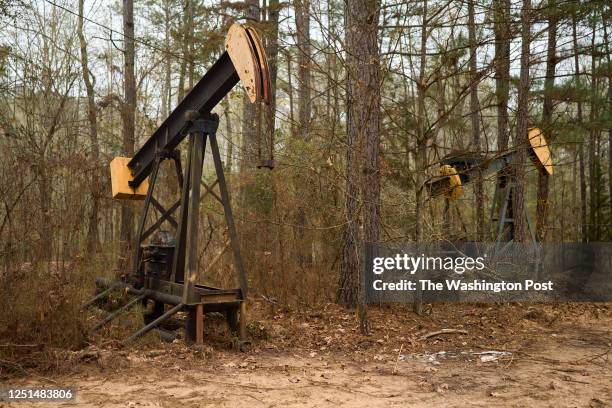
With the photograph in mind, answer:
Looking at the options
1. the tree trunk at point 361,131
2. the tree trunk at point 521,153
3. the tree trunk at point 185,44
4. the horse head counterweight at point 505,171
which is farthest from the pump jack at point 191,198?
the tree trunk at point 185,44

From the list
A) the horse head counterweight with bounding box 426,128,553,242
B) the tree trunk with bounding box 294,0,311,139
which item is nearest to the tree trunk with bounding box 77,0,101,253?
the tree trunk with bounding box 294,0,311,139

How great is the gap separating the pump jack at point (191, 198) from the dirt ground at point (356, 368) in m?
0.56

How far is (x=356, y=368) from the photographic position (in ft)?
20.8

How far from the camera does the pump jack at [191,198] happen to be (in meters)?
6.85

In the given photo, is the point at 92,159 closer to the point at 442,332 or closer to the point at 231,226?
the point at 231,226

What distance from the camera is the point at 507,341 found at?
794cm

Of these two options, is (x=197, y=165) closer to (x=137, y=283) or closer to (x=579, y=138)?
(x=137, y=283)

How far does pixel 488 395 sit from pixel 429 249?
13.8ft

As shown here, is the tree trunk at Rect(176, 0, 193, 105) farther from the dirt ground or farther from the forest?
the dirt ground

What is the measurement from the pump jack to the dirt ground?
0.56 m

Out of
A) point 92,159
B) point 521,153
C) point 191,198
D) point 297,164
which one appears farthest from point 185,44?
point 191,198

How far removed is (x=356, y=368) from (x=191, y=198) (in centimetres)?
318

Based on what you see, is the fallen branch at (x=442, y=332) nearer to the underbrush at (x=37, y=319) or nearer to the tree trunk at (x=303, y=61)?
the tree trunk at (x=303, y=61)

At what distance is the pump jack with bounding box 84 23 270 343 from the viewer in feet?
22.5
